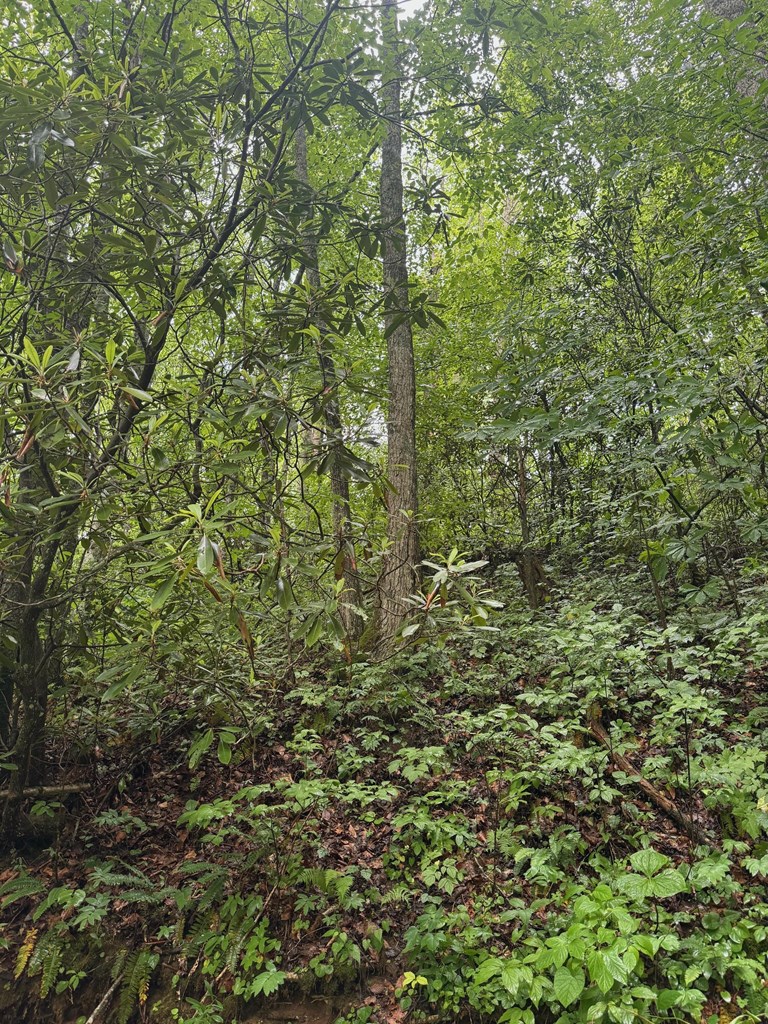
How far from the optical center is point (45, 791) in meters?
3.45

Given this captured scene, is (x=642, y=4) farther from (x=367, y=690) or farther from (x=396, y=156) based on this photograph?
(x=367, y=690)

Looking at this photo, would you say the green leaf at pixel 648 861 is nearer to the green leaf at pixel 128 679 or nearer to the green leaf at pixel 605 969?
the green leaf at pixel 605 969

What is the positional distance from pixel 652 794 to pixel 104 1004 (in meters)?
3.00

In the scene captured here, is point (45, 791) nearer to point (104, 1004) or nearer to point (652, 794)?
point (104, 1004)

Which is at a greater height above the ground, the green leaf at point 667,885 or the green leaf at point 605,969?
the green leaf at point 667,885

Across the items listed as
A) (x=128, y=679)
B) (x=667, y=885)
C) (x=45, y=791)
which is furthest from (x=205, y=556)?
(x=45, y=791)

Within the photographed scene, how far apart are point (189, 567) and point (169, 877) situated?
2.43 m

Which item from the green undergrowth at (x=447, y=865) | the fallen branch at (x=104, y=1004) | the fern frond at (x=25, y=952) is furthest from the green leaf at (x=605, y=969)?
the fern frond at (x=25, y=952)

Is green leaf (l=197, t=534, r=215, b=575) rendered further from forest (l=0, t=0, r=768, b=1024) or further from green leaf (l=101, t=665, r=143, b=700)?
green leaf (l=101, t=665, r=143, b=700)

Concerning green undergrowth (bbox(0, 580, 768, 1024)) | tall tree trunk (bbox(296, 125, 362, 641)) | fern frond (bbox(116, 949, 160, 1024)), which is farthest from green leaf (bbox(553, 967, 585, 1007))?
fern frond (bbox(116, 949, 160, 1024))

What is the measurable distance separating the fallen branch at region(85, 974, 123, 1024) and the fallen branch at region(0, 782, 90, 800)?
1.12 m

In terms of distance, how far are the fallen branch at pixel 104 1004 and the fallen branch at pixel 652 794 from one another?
2816 millimetres

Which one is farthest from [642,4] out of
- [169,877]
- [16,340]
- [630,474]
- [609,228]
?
[169,877]

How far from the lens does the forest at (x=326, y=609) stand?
2449mm
